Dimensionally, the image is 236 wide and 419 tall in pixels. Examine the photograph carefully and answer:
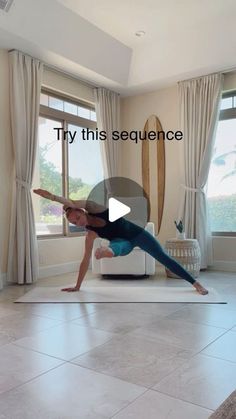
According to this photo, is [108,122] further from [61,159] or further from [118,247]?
[118,247]

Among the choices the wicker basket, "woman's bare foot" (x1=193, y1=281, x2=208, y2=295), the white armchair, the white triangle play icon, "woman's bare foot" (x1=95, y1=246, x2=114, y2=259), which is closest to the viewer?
"woman's bare foot" (x1=95, y1=246, x2=114, y2=259)

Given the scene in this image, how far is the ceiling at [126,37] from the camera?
3875mm

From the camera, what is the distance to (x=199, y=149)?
16.4ft

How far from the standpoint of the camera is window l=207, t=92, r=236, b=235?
5.05 m

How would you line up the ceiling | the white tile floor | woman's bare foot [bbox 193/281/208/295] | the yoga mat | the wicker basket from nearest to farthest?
the white tile floor
the yoga mat
woman's bare foot [bbox 193/281/208/295]
the ceiling
the wicker basket

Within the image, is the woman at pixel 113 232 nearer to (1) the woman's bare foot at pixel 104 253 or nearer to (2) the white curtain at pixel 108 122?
(1) the woman's bare foot at pixel 104 253

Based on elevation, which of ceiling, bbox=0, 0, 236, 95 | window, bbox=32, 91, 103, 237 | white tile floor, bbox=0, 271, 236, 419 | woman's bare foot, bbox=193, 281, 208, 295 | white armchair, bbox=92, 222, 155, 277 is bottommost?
white tile floor, bbox=0, 271, 236, 419

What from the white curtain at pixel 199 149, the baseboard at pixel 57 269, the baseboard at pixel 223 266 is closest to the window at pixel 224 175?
the white curtain at pixel 199 149

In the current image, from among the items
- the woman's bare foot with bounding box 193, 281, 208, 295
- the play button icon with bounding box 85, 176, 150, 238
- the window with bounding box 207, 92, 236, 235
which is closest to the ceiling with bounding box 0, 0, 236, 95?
the window with bounding box 207, 92, 236, 235

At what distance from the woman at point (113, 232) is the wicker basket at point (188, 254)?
0.85m

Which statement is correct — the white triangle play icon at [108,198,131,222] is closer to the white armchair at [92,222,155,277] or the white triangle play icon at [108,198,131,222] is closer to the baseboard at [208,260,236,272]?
the white armchair at [92,222,155,277]

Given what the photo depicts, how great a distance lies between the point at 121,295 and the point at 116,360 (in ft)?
5.09

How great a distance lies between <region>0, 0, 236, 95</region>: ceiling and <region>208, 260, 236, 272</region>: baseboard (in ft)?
8.76

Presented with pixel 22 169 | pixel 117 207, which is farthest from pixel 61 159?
pixel 117 207
